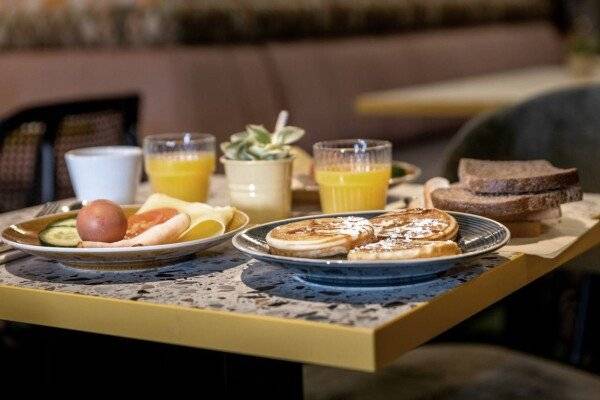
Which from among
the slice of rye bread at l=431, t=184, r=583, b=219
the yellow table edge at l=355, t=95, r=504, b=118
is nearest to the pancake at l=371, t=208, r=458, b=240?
the slice of rye bread at l=431, t=184, r=583, b=219

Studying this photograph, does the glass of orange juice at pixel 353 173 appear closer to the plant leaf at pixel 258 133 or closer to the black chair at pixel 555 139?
the plant leaf at pixel 258 133

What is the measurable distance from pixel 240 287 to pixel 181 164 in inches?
21.6

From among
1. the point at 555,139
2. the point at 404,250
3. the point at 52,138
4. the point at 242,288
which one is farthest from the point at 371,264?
the point at 52,138

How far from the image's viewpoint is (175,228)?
1420 mm

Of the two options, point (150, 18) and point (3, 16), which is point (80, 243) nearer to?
point (150, 18)

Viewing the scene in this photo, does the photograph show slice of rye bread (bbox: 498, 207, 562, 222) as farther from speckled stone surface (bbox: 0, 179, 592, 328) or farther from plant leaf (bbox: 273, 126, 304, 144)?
plant leaf (bbox: 273, 126, 304, 144)

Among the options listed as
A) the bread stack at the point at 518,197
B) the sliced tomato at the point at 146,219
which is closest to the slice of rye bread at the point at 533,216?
the bread stack at the point at 518,197

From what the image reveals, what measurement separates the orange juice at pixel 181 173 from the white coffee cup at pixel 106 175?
0.03 m

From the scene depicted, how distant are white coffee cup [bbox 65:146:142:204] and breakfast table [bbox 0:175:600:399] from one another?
0.96 feet

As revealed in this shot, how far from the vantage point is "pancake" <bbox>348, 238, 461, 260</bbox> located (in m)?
1.24

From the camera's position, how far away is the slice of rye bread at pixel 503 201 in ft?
5.05

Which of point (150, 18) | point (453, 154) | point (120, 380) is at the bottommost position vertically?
point (120, 380)

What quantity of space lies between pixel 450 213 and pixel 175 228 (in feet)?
1.23

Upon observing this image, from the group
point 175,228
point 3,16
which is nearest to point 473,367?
point 175,228
